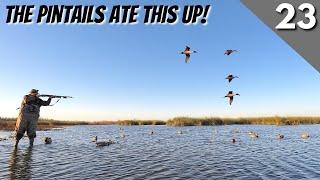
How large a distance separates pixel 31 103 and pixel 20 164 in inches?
317

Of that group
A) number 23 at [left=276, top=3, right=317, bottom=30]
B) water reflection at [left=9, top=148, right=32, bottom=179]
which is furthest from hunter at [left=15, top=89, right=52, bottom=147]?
number 23 at [left=276, top=3, right=317, bottom=30]

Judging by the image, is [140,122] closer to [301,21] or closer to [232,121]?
[232,121]

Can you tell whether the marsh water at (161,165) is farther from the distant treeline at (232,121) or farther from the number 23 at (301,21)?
the distant treeline at (232,121)

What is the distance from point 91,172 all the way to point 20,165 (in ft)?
15.7

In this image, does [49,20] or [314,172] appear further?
[49,20]

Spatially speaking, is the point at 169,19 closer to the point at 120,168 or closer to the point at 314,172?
the point at 120,168

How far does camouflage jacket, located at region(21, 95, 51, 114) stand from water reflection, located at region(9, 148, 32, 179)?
306 centimetres

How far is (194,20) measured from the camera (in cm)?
2253

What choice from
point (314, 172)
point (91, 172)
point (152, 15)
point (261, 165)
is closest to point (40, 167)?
point (91, 172)

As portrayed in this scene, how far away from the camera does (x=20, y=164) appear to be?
21.2m

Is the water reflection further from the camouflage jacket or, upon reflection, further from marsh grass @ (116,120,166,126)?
marsh grass @ (116,120,166,126)

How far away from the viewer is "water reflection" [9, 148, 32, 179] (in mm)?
17766

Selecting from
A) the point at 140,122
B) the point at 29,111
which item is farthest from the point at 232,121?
the point at 29,111

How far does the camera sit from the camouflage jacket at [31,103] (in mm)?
28136
